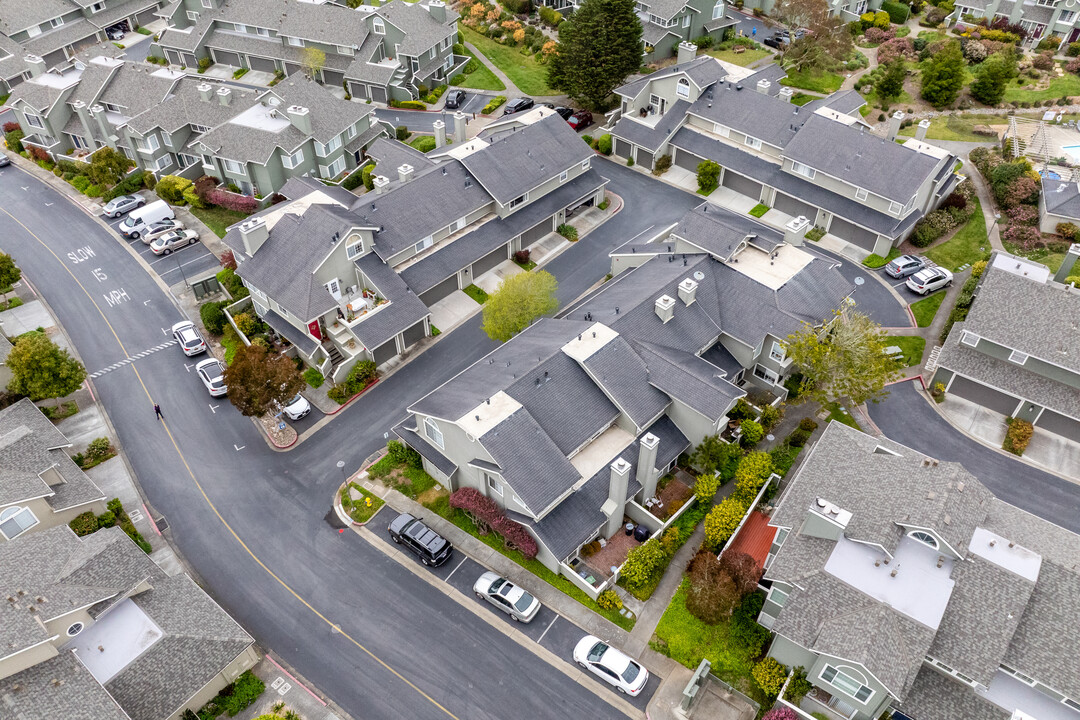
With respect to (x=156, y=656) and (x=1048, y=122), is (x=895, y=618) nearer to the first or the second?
(x=156, y=656)

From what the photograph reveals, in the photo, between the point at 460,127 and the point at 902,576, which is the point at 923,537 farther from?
the point at 460,127

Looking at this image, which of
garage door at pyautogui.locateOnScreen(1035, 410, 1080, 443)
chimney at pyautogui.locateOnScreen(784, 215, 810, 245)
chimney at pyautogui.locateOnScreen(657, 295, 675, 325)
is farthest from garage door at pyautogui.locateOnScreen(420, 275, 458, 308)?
garage door at pyautogui.locateOnScreen(1035, 410, 1080, 443)

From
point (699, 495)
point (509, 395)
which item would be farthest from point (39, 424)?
point (699, 495)

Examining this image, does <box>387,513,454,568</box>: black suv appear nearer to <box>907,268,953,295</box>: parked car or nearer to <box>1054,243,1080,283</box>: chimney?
<box>907,268,953,295</box>: parked car

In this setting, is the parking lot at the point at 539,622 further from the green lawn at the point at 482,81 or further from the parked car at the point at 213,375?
the green lawn at the point at 482,81

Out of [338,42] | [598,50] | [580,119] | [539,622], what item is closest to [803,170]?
[598,50]

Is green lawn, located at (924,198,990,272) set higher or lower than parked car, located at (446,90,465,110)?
lower
